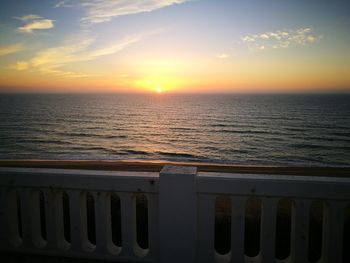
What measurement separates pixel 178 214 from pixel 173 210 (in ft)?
0.18

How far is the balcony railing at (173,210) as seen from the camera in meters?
2.20

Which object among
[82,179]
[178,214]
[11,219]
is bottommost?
[11,219]

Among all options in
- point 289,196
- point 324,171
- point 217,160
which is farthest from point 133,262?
point 217,160

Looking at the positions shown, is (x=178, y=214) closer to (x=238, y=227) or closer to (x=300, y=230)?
(x=238, y=227)

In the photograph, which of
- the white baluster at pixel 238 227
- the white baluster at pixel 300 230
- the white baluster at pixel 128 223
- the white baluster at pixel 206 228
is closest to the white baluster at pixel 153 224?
the white baluster at pixel 128 223

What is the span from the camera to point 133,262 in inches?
99.6

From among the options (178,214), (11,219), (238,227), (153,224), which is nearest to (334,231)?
(238,227)

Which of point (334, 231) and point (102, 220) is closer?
point (334, 231)

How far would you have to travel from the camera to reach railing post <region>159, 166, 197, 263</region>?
2.29 metres

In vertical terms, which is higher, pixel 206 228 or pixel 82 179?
pixel 82 179

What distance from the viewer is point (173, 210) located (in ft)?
7.59

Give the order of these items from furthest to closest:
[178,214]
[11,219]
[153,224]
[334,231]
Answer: [11,219] → [153,224] → [178,214] → [334,231]

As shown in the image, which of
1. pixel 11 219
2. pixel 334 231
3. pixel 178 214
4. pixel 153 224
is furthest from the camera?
pixel 11 219

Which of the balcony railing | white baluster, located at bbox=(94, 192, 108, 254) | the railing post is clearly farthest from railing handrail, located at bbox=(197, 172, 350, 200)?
white baluster, located at bbox=(94, 192, 108, 254)
